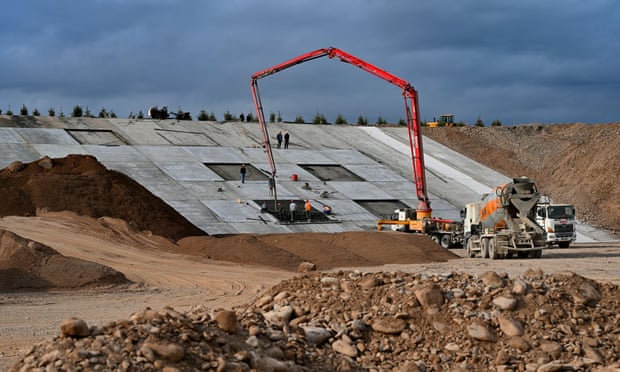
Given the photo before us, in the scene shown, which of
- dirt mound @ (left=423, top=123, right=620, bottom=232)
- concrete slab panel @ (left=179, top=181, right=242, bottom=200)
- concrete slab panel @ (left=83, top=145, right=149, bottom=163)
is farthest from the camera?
dirt mound @ (left=423, top=123, right=620, bottom=232)

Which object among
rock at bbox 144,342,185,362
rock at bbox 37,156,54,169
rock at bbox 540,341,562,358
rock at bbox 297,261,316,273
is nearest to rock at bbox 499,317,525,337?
rock at bbox 540,341,562,358

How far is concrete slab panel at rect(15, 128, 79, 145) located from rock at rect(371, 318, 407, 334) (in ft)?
133

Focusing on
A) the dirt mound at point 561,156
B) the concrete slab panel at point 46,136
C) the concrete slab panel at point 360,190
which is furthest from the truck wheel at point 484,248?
the concrete slab panel at point 46,136

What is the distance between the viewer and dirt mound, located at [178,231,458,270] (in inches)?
1053

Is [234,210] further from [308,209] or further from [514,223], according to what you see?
[514,223]

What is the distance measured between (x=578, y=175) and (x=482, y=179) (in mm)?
5798

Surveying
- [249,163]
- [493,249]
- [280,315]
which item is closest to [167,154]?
[249,163]

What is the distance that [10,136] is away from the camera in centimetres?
4866

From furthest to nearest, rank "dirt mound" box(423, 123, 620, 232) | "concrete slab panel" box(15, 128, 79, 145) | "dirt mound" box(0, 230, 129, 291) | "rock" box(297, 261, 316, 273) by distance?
"concrete slab panel" box(15, 128, 79, 145)
"dirt mound" box(423, 123, 620, 232)
"rock" box(297, 261, 316, 273)
"dirt mound" box(0, 230, 129, 291)

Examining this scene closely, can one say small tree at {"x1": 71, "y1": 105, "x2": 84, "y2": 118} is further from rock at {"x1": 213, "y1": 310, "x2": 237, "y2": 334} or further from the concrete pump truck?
rock at {"x1": 213, "y1": 310, "x2": 237, "y2": 334}

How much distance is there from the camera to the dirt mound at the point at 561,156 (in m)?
47.9

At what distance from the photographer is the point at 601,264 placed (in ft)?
91.1

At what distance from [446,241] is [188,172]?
16.7 metres

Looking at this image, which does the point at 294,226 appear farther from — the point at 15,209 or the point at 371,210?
the point at 15,209
